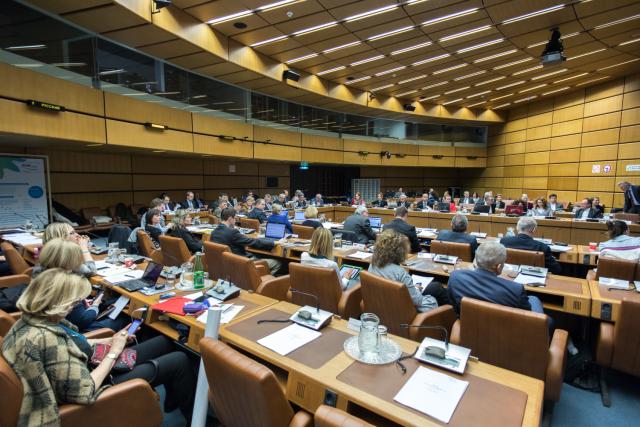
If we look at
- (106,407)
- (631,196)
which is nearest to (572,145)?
(631,196)

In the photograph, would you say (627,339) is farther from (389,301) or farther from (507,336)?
(389,301)

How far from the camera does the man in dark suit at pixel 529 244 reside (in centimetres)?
385

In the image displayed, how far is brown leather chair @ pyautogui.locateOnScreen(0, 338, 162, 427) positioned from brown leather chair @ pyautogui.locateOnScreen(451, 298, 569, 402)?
1884 millimetres

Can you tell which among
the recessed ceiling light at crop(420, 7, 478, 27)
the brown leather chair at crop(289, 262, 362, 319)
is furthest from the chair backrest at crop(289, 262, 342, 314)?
the recessed ceiling light at crop(420, 7, 478, 27)

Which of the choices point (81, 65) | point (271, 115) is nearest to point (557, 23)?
point (271, 115)

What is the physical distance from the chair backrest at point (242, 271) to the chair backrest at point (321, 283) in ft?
1.21

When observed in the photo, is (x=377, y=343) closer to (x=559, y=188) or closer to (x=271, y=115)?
(x=271, y=115)

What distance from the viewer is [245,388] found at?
1.31m

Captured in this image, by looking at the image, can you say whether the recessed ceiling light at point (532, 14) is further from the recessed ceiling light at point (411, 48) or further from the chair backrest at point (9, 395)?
the chair backrest at point (9, 395)

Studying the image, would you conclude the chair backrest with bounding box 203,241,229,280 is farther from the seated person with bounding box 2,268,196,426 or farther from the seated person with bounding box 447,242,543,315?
the seated person with bounding box 447,242,543,315

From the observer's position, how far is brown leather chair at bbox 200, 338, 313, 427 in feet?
4.14

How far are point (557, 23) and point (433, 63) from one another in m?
3.07

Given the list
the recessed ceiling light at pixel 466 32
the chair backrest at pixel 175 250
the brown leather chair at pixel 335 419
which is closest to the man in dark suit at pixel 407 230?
the chair backrest at pixel 175 250

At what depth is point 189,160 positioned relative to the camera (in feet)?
37.2
